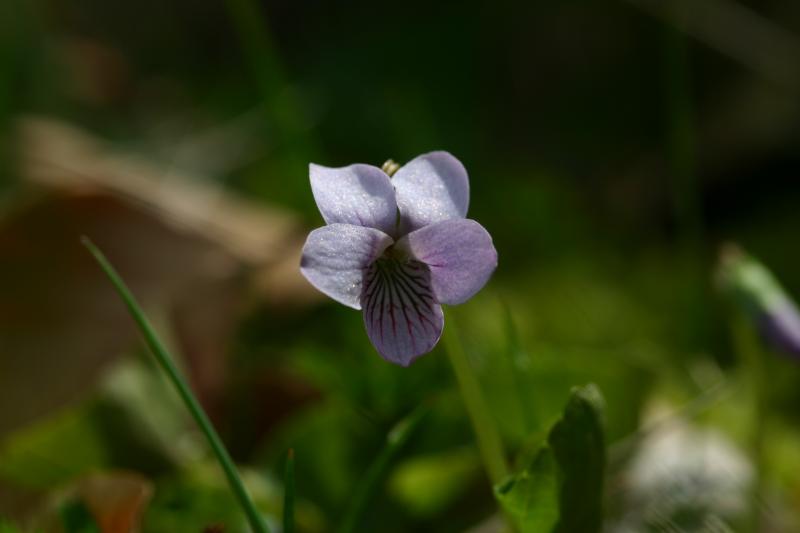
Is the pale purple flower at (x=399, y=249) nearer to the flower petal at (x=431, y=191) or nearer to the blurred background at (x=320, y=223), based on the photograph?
the flower petal at (x=431, y=191)

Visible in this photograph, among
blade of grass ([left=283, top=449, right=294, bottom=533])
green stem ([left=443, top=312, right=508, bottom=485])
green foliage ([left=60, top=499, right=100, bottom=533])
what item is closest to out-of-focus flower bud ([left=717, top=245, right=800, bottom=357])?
green stem ([left=443, top=312, right=508, bottom=485])

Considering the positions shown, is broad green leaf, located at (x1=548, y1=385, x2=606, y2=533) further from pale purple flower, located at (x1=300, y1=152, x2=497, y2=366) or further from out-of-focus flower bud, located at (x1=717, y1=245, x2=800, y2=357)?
out-of-focus flower bud, located at (x1=717, y1=245, x2=800, y2=357)

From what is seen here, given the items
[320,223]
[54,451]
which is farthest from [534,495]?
[320,223]

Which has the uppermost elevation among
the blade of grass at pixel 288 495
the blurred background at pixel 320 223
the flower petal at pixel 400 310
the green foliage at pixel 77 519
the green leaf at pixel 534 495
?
the flower petal at pixel 400 310

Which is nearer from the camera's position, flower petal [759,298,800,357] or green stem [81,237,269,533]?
green stem [81,237,269,533]

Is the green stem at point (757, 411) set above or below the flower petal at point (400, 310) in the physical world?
below

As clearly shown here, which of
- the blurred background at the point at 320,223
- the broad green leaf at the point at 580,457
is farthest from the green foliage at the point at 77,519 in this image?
the broad green leaf at the point at 580,457

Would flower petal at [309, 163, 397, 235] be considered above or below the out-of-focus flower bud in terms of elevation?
above

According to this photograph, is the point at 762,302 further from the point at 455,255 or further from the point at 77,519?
the point at 77,519
